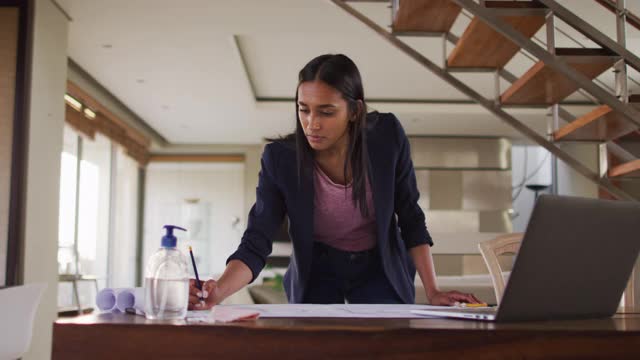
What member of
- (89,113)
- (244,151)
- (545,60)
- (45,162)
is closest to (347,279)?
(545,60)

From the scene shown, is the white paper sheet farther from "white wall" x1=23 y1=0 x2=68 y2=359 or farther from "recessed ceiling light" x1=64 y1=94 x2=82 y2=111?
"recessed ceiling light" x1=64 y1=94 x2=82 y2=111

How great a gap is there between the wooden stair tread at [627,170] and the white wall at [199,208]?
23.9 ft

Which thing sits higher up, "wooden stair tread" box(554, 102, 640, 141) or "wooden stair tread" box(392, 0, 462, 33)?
"wooden stair tread" box(392, 0, 462, 33)

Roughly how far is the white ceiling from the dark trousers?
3328mm

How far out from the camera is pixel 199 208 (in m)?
11.3

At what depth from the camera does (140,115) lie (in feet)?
28.7

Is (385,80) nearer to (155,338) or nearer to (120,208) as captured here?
(120,208)

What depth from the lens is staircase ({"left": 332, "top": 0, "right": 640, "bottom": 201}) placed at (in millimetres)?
3752

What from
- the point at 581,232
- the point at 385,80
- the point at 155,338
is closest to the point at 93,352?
the point at 155,338

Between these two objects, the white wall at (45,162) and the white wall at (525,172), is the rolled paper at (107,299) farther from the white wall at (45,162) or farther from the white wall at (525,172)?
the white wall at (525,172)

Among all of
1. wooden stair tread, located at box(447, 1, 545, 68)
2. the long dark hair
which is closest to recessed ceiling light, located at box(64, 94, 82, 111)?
wooden stair tread, located at box(447, 1, 545, 68)

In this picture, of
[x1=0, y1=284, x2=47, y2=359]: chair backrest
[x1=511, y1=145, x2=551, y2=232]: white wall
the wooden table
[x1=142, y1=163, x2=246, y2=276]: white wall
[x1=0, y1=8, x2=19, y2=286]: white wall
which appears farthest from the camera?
[x1=142, y1=163, x2=246, y2=276]: white wall

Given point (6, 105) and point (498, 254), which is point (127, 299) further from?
point (6, 105)

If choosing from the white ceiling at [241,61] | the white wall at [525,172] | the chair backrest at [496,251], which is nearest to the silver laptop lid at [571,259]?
the chair backrest at [496,251]
